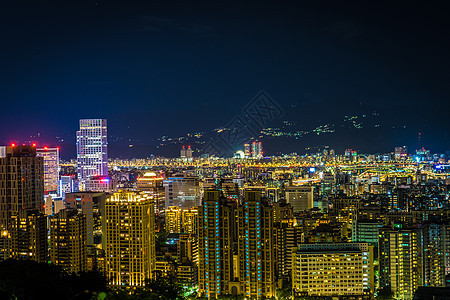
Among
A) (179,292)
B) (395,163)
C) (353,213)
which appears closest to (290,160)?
(395,163)

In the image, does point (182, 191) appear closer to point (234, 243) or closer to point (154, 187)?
point (154, 187)

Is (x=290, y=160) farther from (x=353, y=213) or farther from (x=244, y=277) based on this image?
(x=244, y=277)

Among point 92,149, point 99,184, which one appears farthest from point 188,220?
point 92,149

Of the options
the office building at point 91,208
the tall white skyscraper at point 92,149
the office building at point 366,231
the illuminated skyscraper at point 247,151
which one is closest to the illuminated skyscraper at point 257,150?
the illuminated skyscraper at point 247,151

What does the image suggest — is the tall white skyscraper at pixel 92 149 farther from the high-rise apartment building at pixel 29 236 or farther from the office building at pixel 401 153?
the high-rise apartment building at pixel 29 236

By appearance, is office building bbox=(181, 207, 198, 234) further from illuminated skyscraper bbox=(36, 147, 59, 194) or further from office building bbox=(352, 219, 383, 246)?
illuminated skyscraper bbox=(36, 147, 59, 194)

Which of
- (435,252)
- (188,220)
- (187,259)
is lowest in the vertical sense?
(187,259)
